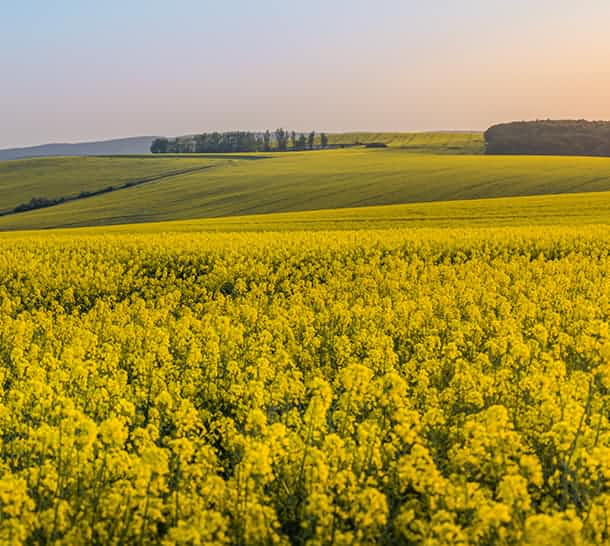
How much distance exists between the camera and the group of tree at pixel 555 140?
328 feet

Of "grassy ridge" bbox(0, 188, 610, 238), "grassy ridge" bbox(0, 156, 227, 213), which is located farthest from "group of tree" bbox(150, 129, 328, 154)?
"grassy ridge" bbox(0, 188, 610, 238)

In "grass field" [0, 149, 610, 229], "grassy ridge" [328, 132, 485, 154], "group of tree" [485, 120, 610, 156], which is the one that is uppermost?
"grassy ridge" [328, 132, 485, 154]

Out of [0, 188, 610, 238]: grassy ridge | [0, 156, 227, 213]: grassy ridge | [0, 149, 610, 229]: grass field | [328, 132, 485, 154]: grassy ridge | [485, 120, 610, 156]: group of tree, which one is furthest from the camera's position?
[328, 132, 485, 154]: grassy ridge

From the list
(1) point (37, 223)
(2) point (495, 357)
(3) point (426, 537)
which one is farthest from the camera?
(1) point (37, 223)

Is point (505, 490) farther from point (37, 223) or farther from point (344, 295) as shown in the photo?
point (37, 223)

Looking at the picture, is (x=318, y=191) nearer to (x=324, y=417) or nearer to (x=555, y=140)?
(x=324, y=417)

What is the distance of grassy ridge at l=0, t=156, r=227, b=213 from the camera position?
6662cm

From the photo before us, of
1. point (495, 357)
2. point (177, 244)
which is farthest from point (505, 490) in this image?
point (177, 244)

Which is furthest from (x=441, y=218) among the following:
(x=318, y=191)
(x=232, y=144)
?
(x=232, y=144)

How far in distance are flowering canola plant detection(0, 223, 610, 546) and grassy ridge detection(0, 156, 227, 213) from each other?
190ft

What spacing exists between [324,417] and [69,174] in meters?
81.6

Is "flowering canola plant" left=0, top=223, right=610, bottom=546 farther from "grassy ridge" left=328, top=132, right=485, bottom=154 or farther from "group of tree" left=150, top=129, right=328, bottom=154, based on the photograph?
"group of tree" left=150, top=129, right=328, bottom=154

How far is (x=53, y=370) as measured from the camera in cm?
632

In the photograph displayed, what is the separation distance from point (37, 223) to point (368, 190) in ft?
83.1
